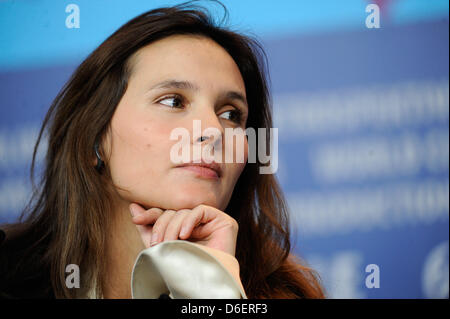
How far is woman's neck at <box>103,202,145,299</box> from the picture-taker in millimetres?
1165

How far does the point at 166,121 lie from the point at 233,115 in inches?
9.6

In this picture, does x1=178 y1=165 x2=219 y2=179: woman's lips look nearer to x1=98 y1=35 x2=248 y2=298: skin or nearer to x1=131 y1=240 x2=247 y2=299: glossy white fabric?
x1=98 y1=35 x2=248 y2=298: skin

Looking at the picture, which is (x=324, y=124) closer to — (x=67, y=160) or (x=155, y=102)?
(x=155, y=102)

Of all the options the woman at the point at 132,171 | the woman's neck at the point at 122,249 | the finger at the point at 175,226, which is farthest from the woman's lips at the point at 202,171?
the woman's neck at the point at 122,249

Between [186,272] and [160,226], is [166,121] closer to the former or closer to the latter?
[160,226]

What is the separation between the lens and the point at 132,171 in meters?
1.07

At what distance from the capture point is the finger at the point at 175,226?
3.07 ft

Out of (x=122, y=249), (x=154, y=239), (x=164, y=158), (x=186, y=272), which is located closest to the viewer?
(x=186, y=272)

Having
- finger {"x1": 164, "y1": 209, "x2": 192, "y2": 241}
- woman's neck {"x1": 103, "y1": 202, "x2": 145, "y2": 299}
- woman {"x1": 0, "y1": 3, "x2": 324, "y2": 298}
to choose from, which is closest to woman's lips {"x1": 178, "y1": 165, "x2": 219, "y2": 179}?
woman {"x1": 0, "y1": 3, "x2": 324, "y2": 298}

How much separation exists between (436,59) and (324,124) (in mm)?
560

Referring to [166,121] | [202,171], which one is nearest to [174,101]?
[166,121]

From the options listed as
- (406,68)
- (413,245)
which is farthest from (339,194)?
(406,68)

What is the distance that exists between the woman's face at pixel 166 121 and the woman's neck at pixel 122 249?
0.28ft

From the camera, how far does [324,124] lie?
164 centimetres
